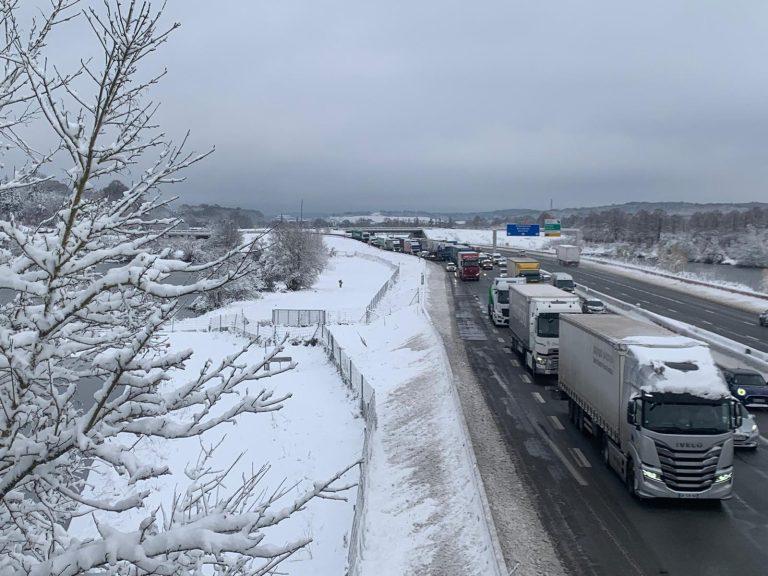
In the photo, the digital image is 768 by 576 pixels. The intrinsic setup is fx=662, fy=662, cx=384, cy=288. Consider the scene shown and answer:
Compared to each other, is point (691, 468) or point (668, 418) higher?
point (668, 418)

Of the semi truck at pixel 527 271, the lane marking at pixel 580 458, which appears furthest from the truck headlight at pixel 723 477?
the semi truck at pixel 527 271

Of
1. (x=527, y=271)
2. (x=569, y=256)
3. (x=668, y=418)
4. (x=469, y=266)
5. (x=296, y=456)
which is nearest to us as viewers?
(x=668, y=418)

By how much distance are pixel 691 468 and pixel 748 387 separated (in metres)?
11.5

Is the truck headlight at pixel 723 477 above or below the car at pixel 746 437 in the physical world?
above

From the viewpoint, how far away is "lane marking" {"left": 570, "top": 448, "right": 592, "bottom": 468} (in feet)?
57.7

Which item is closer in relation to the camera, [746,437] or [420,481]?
[420,481]

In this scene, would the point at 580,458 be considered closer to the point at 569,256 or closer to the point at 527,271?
the point at 527,271

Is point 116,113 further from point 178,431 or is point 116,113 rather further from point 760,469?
point 760,469

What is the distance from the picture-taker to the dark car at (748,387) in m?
23.6

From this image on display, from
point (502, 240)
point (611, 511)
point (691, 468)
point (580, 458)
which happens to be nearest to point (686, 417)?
point (691, 468)

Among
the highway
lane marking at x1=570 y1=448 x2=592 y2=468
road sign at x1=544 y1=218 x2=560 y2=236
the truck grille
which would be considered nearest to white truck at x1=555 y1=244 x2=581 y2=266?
road sign at x1=544 y1=218 x2=560 y2=236

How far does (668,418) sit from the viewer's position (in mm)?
14625

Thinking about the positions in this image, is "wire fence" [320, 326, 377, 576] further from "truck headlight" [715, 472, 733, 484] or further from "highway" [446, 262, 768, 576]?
"truck headlight" [715, 472, 733, 484]

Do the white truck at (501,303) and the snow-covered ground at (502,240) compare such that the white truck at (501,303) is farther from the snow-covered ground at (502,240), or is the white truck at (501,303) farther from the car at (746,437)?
the snow-covered ground at (502,240)
